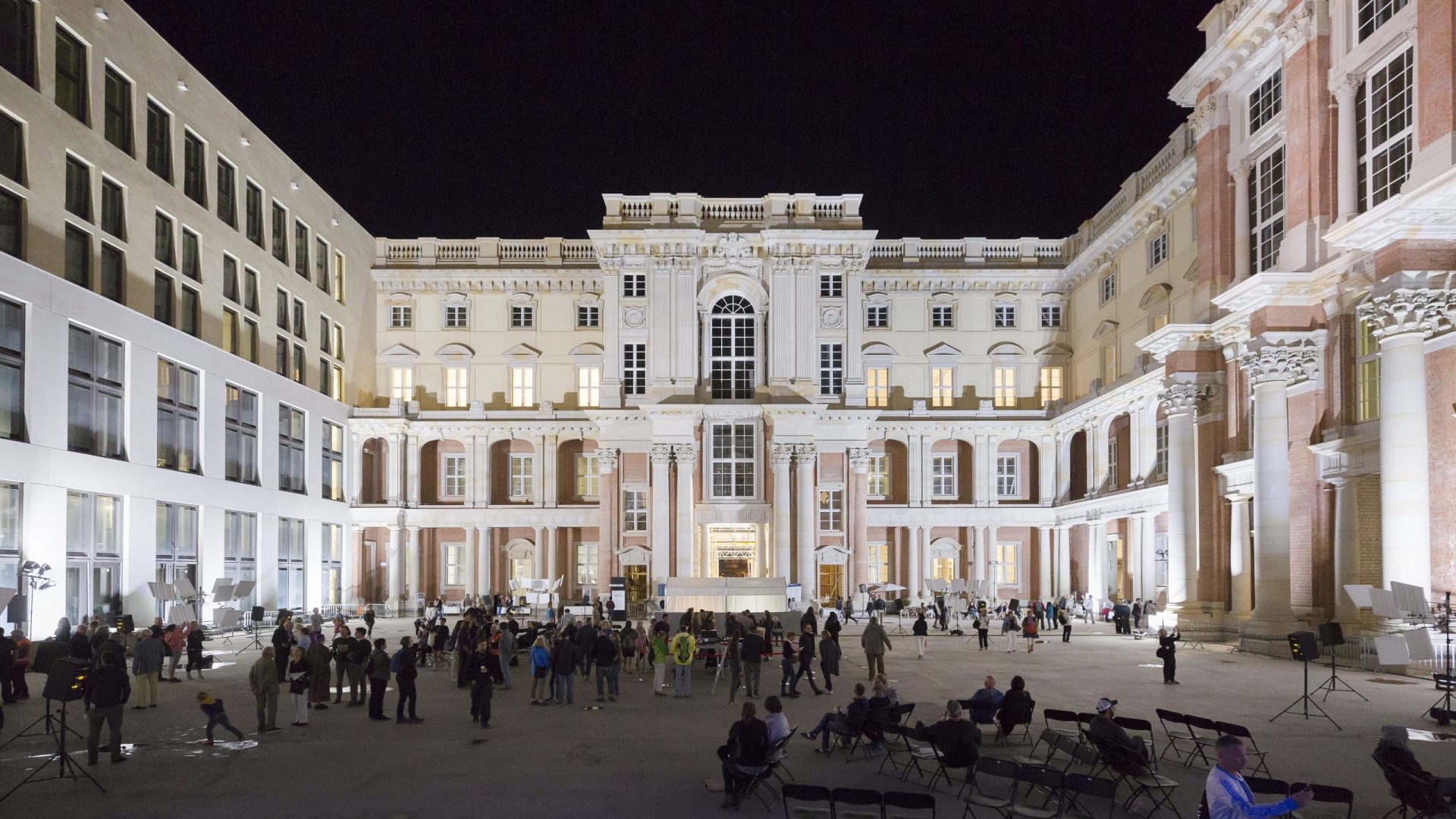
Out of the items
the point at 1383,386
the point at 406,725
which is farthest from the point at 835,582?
the point at 406,725

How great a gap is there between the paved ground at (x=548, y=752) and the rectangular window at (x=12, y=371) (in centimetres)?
1171

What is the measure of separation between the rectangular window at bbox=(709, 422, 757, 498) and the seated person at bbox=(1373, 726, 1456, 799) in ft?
148

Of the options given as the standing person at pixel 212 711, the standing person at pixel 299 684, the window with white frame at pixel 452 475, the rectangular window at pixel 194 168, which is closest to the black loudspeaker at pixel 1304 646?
the standing person at pixel 299 684

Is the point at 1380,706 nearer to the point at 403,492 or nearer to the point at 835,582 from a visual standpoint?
the point at 835,582

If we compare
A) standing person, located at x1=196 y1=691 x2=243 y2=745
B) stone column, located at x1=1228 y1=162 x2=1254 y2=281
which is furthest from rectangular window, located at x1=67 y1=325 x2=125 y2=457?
stone column, located at x1=1228 y1=162 x2=1254 y2=281

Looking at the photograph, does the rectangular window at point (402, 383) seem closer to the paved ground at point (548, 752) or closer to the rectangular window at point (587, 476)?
the rectangular window at point (587, 476)

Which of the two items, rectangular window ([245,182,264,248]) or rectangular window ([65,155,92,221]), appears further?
rectangular window ([245,182,264,248])

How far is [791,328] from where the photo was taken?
56500 mm

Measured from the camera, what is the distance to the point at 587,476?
6406cm

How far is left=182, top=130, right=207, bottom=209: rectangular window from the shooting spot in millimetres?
43719

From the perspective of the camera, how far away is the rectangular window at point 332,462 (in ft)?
189

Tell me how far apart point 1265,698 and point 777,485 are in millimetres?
33970

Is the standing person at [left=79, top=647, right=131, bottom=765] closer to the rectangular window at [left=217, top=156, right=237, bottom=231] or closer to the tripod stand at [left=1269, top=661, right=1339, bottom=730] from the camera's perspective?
the tripod stand at [left=1269, top=661, right=1339, bottom=730]

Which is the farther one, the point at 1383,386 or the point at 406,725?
the point at 1383,386
